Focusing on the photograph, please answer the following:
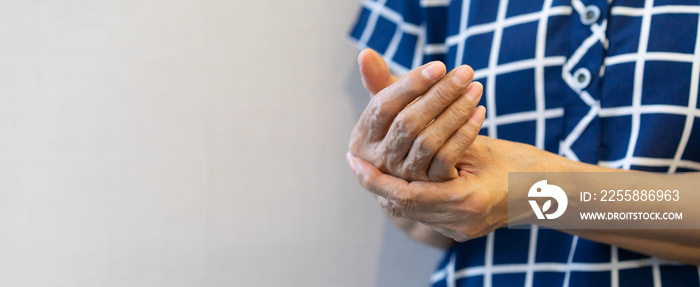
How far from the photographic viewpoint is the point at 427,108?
0.56 meters

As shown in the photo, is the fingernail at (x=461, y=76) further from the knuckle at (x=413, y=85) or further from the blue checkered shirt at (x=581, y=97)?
the blue checkered shirt at (x=581, y=97)

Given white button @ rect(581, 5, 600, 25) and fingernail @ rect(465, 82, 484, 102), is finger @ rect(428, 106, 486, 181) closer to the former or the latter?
fingernail @ rect(465, 82, 484, 102)

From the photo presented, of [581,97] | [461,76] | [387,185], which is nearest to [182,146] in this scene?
[387,185]

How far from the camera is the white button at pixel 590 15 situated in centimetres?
73

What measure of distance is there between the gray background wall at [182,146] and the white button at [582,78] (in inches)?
14.2

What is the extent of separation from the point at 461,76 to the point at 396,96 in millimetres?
70

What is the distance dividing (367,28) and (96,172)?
47 centimetres

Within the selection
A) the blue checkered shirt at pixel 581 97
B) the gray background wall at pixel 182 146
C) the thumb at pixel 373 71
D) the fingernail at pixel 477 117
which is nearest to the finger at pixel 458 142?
the fingernail at pixel 477 117

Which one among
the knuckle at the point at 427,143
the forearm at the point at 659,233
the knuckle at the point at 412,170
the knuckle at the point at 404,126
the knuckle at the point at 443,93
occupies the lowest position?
the forearm at the point at 659,233

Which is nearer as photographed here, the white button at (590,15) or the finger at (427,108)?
the finger at (427,108)

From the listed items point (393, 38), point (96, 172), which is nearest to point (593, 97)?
point (393, 38)

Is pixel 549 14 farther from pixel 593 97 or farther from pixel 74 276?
pixel 74 276

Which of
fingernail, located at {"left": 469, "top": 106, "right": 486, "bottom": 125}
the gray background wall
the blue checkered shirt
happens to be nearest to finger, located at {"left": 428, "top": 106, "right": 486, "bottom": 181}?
fingernail, located at {"left": 469, "top": 106, "right": 486, "bottom": 125}

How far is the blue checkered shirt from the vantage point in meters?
0.70
